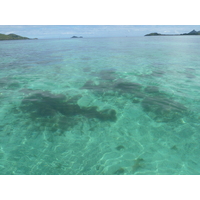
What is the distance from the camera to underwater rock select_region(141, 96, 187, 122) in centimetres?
1070

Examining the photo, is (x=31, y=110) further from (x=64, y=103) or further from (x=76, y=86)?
(x=76, y=86)

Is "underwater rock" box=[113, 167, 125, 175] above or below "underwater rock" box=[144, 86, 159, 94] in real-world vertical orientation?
below

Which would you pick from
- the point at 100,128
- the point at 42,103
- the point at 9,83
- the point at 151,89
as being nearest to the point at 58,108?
the point at 42,103

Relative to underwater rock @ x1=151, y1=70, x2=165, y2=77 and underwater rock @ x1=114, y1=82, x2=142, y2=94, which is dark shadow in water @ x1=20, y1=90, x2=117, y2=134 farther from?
underwater rock @ x1=151, y1=70, x2=165, y2=77

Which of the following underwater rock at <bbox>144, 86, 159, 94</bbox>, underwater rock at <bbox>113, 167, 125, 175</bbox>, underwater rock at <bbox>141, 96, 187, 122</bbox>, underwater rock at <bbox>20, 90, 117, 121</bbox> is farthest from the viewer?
underwater rock at <bbox>144, 86, 159, 94</bbox>

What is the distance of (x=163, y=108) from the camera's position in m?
11.7

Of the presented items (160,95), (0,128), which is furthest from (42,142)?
(160,95)

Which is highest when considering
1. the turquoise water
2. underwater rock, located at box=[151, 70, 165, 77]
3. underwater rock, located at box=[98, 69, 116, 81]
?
underwater rock, located at box=[151, 70, 165, 77]

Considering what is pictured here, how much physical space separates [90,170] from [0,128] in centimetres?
669

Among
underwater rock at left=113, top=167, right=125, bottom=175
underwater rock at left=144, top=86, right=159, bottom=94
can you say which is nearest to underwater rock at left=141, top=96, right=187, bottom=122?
underwater rock at left=144, top=86, right=159, bottom=94

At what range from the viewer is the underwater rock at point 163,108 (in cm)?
1070

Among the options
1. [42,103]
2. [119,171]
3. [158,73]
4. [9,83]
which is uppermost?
[158,73]

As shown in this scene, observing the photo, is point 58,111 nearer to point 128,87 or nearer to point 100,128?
point 100,128

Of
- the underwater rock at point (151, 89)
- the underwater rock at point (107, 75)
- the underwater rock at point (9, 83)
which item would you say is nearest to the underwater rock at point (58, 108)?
the underwater rock at point (9, 83)
